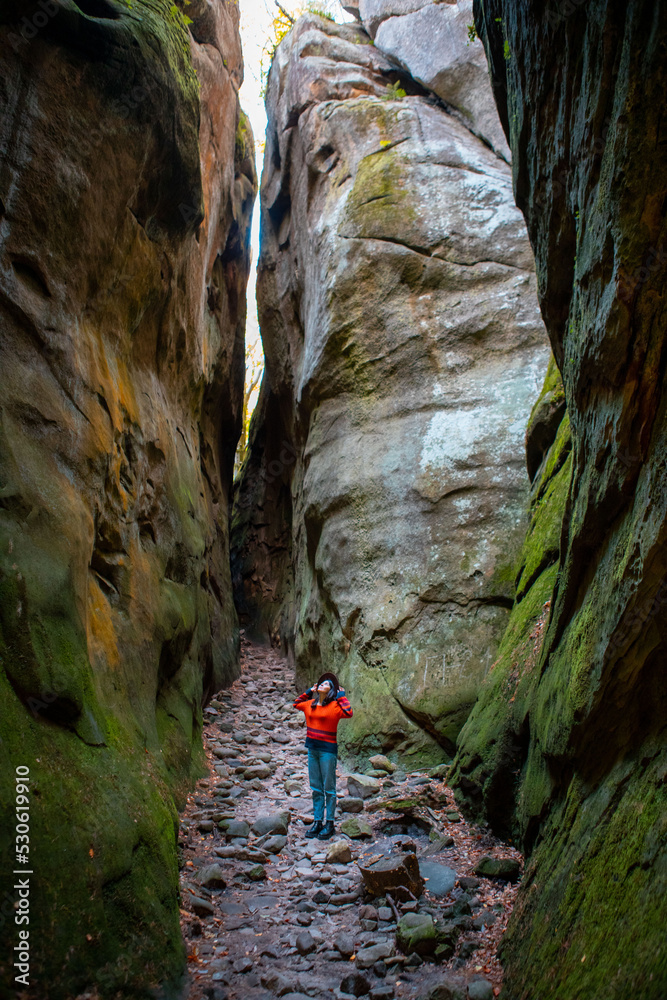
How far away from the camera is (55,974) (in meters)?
2.90

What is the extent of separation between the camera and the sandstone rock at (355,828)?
5.73 m

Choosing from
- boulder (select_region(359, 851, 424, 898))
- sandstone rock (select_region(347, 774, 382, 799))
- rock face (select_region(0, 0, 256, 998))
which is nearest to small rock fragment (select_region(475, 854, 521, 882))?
boulder (select_region(359, 851, 424, 898))

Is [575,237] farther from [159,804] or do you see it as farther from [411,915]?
[159,804]

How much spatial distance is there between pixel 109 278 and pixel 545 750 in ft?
20.1

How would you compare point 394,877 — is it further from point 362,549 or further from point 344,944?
point 362,549

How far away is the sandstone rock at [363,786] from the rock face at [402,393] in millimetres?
945

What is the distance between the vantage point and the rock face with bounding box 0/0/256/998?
339 cm

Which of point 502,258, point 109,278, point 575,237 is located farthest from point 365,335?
point 575,237

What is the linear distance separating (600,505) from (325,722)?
4008 mm

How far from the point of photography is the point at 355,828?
5797mm

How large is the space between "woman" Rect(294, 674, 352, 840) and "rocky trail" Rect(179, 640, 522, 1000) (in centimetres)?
18

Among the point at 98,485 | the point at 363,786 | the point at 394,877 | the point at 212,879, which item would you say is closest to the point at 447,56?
the point at 98,485

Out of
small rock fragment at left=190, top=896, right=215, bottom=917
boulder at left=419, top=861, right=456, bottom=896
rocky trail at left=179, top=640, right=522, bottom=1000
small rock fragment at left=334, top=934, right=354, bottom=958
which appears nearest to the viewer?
rocky trail at left=179, top=640, right=522, bottom=1000

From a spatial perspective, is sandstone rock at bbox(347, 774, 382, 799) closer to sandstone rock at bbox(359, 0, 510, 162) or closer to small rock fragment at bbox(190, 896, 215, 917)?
small rock fragment at bbox(190, 896, 215, 917)
